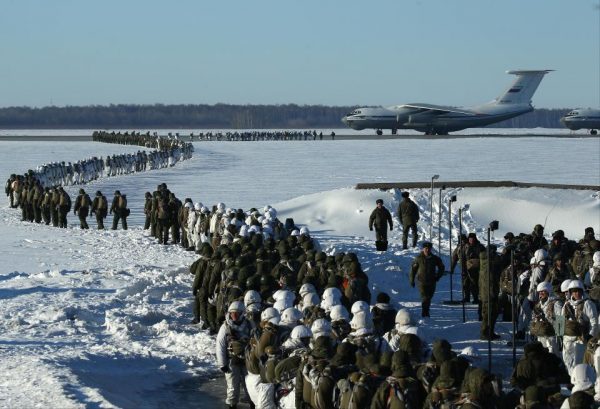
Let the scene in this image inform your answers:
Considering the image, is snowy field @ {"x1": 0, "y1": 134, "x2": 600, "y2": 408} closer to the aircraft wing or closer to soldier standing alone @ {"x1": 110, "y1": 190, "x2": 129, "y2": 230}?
soldier standing alone @ {"x1": 110, "y1": 190, "x2": 129, "y2": 230}

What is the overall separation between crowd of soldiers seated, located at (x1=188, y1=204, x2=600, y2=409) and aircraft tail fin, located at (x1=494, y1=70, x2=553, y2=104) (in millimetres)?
92066

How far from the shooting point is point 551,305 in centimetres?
1297

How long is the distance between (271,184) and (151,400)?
29.0 metres

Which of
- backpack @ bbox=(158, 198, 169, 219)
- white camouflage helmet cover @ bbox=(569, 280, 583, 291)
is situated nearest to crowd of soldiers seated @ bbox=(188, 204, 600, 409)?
white camouflage helmet cover @ bbox=(569, 280, 583, 291)

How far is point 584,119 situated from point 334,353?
293 ft

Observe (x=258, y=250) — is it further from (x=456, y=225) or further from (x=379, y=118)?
(x=379, y=118)

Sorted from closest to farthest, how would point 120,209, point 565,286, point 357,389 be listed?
point 357,389, point 565,286, point 120,209

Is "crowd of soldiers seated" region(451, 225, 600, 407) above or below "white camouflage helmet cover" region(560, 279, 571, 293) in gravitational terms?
below

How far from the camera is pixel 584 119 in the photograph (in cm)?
9544

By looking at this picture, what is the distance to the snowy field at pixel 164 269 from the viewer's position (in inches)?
511

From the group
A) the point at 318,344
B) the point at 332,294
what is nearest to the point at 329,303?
the point at 332,294

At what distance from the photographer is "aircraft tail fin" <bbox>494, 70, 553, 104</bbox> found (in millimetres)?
104812

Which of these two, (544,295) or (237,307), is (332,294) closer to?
(237,307)

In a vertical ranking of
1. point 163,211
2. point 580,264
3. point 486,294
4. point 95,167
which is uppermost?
point 580,264
